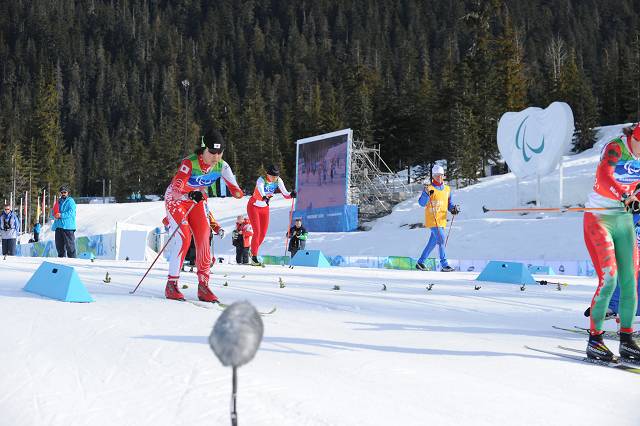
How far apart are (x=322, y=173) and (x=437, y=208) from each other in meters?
19.8

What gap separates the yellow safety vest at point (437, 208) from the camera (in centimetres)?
1319

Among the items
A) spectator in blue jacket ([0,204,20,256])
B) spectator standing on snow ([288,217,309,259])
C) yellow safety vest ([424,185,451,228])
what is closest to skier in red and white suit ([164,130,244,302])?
yellow safety vest ([424,185,451,228])

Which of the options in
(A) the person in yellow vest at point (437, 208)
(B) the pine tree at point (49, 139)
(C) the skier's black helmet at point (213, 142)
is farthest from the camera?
(B) the pine tree at point (49, 139)

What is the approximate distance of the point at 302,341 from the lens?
4309 mm

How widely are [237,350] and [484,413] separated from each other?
155 cm

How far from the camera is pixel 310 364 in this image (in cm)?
359

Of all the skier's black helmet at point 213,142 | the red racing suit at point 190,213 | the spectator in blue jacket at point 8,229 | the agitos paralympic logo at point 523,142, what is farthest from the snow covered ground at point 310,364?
the agitos paralympic logo at point 523,142

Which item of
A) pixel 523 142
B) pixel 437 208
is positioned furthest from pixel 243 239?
pixel 523 142

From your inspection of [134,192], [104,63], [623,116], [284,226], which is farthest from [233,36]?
[284,226]

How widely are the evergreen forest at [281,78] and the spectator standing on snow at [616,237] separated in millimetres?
42410

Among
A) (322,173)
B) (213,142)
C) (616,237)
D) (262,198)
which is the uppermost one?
(322,173)

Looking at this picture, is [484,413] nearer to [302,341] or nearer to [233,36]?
[302,341]

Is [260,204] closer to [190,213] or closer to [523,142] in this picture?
[190,213]

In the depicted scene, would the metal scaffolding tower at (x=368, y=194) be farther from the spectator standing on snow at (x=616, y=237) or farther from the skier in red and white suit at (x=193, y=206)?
the spectator standing on snow at (x=616, y=237)
